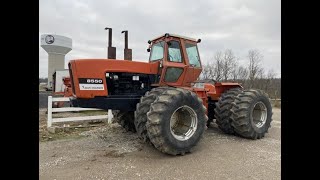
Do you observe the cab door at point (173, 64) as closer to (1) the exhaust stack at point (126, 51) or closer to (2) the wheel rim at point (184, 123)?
(2) the wheel rim at point (184, 123)

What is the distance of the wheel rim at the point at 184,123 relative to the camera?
18.9ft

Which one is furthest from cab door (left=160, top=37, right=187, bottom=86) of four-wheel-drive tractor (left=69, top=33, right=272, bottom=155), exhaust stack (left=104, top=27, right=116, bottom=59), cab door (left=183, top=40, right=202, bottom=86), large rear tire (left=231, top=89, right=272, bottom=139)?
large rear tire (left=231, top=89, right=272, bottom=139)

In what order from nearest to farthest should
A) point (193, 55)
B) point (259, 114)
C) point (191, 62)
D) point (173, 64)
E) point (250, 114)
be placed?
1. point (173, 64)
2. point (250, 114)
3. point (191, 62)
4. point (193, 55)
5. point (259, 114)

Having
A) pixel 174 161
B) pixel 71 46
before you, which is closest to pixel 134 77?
pixel 174 161

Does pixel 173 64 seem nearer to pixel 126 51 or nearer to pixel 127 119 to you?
pixel 126 51

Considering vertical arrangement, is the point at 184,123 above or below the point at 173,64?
below

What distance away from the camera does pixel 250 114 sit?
22.9ft

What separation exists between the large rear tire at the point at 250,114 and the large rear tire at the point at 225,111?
0.46 ft

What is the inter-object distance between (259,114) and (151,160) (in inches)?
156

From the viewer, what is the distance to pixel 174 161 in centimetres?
519

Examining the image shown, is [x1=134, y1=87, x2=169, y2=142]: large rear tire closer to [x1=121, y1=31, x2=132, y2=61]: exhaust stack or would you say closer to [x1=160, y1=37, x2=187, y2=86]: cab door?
[x1=160, y1=37, x2=187, y2=86]: cab door

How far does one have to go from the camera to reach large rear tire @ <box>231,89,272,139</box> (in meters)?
6.88

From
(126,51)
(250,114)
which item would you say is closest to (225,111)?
(250,114)

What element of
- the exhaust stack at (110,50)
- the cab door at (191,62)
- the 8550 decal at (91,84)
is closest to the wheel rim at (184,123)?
the cab door at (191,62)
